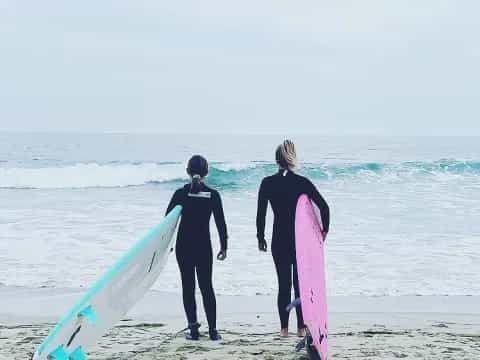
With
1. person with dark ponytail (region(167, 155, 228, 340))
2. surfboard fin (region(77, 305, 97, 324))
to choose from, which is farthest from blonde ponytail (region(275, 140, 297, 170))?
surfboard fin (region(77, 305, 97, 324))

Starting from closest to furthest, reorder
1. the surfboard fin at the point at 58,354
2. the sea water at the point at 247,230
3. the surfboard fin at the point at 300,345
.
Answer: the surfboard fin at the point at 58,354, the surfboard fin at the point at 300,345, the sea water at the point at 247,230

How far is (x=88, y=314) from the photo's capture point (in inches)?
120

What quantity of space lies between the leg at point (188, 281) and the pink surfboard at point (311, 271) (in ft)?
2.87

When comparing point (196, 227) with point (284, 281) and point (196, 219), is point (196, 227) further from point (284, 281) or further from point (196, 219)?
point (284, 281)

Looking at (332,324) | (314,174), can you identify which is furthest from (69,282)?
(314,174)

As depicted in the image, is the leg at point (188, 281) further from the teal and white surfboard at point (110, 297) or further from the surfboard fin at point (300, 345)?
the surfboard fin at point (300, 345)

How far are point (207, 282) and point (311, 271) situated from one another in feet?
2.95

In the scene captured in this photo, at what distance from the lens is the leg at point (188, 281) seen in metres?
4.29

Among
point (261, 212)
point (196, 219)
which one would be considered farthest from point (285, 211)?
point (196, 219)

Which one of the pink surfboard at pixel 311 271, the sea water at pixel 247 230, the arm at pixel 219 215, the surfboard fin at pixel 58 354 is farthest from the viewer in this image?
the sea water at pixel 247 230

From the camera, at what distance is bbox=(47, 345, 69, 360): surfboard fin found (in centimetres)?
279

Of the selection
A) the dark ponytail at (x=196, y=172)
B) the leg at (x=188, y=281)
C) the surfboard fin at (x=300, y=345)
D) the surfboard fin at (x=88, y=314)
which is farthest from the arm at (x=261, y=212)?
the surfboard fin at (x=88, y=314)

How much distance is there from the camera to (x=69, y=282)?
6840mm

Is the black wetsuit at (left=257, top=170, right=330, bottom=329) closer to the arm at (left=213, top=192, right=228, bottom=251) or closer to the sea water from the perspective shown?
the arm at (left=213, top=192, right=228, bottom=251)
